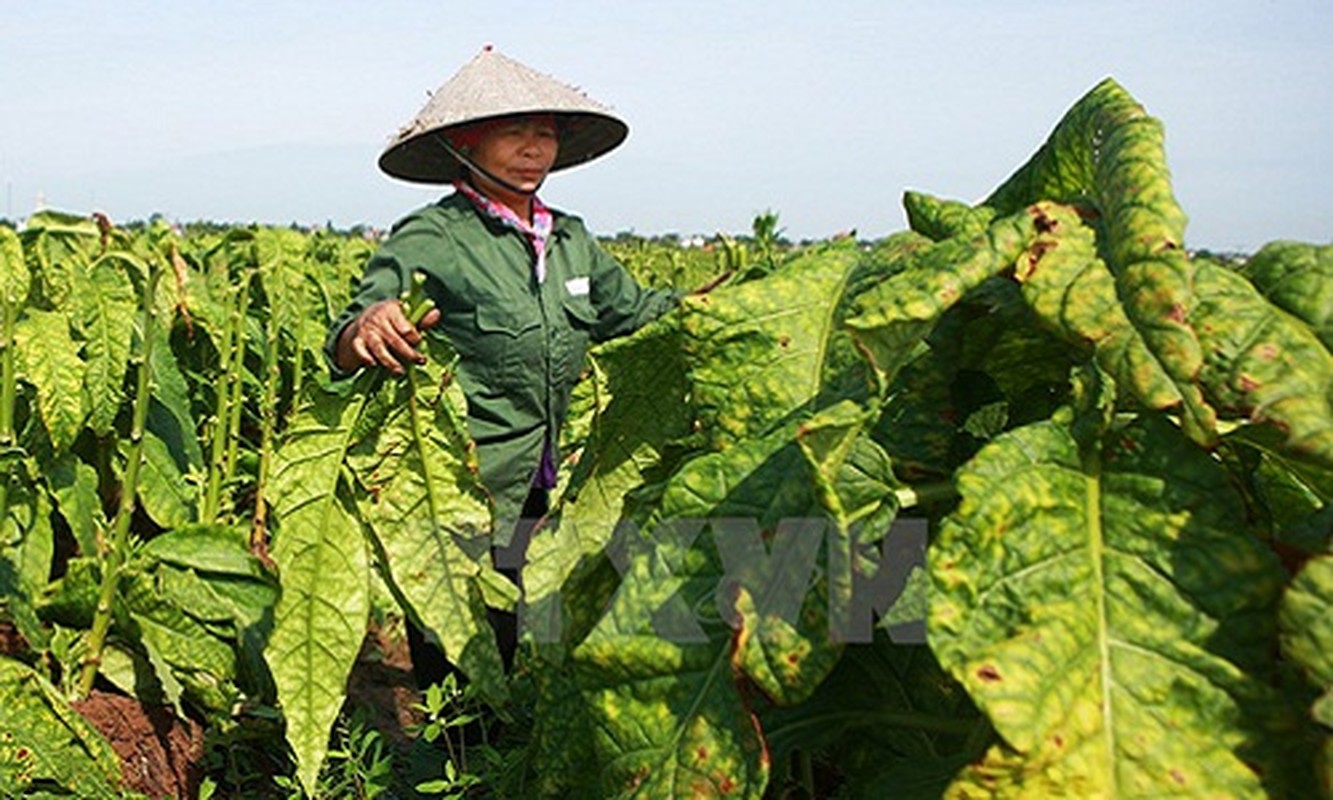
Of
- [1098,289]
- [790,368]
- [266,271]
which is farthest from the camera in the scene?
[266,271]

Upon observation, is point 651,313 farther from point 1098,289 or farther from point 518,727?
point 1098,289

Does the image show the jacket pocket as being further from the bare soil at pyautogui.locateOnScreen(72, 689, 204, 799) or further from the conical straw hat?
the bare soil at pyautogui.locateOnScreen(72, 689, 204, 799)

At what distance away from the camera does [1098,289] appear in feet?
4.06

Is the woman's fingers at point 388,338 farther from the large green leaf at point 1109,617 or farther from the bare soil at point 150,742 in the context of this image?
the large green leaf at point 1109,617

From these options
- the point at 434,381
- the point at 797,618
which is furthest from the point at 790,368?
the point at 434,381

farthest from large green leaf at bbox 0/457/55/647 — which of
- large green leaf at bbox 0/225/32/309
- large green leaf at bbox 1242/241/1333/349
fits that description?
large green leaf at bbox 1242/241/1333/349

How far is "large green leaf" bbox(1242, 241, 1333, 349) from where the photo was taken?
120 cm

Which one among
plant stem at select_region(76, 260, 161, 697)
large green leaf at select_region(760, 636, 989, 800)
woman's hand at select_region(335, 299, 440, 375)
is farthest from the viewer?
plant stem at select_region(76, 260, 161, 697)

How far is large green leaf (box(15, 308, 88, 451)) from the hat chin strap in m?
0.93

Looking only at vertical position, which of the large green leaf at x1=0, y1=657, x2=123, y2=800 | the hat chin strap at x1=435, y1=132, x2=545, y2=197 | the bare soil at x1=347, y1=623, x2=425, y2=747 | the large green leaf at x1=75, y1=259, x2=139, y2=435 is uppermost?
the hat chin strap at x1=435, y1=132, x2=545, y2=197

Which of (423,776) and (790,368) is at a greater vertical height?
(790,368)

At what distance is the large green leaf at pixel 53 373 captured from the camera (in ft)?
9.84

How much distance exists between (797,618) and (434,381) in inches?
51.0

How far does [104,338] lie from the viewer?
3.13m
